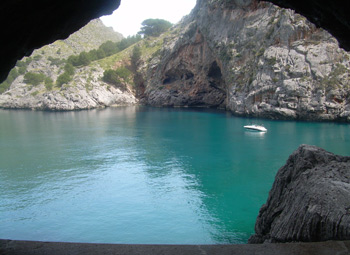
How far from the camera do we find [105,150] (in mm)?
42656

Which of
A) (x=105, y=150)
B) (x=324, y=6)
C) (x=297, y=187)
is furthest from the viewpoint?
(x=105, y=150)

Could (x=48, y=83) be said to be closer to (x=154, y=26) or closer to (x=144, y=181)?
(x=154, y=26)

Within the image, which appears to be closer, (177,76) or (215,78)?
(215,78)

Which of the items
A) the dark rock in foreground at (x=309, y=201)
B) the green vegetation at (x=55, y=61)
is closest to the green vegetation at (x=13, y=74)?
the green vegetation at (x=55, y=61)

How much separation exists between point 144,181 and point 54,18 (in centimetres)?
2382

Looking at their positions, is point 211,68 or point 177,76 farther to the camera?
point 177,76

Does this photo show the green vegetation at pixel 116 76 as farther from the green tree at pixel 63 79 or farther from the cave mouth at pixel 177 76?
the cave mouth at pixel 177 76

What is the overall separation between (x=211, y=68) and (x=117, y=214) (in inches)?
3122

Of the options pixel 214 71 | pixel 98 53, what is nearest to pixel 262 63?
pixel 214 71

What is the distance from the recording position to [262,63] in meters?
67.6

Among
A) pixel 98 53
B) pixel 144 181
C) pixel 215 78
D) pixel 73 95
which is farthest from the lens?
pixel 98 53

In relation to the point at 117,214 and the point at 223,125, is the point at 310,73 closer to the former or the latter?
the point at 223,125

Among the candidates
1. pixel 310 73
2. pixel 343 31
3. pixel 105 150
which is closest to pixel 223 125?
pixel 310 73

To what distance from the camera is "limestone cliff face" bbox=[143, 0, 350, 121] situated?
58.8 m
